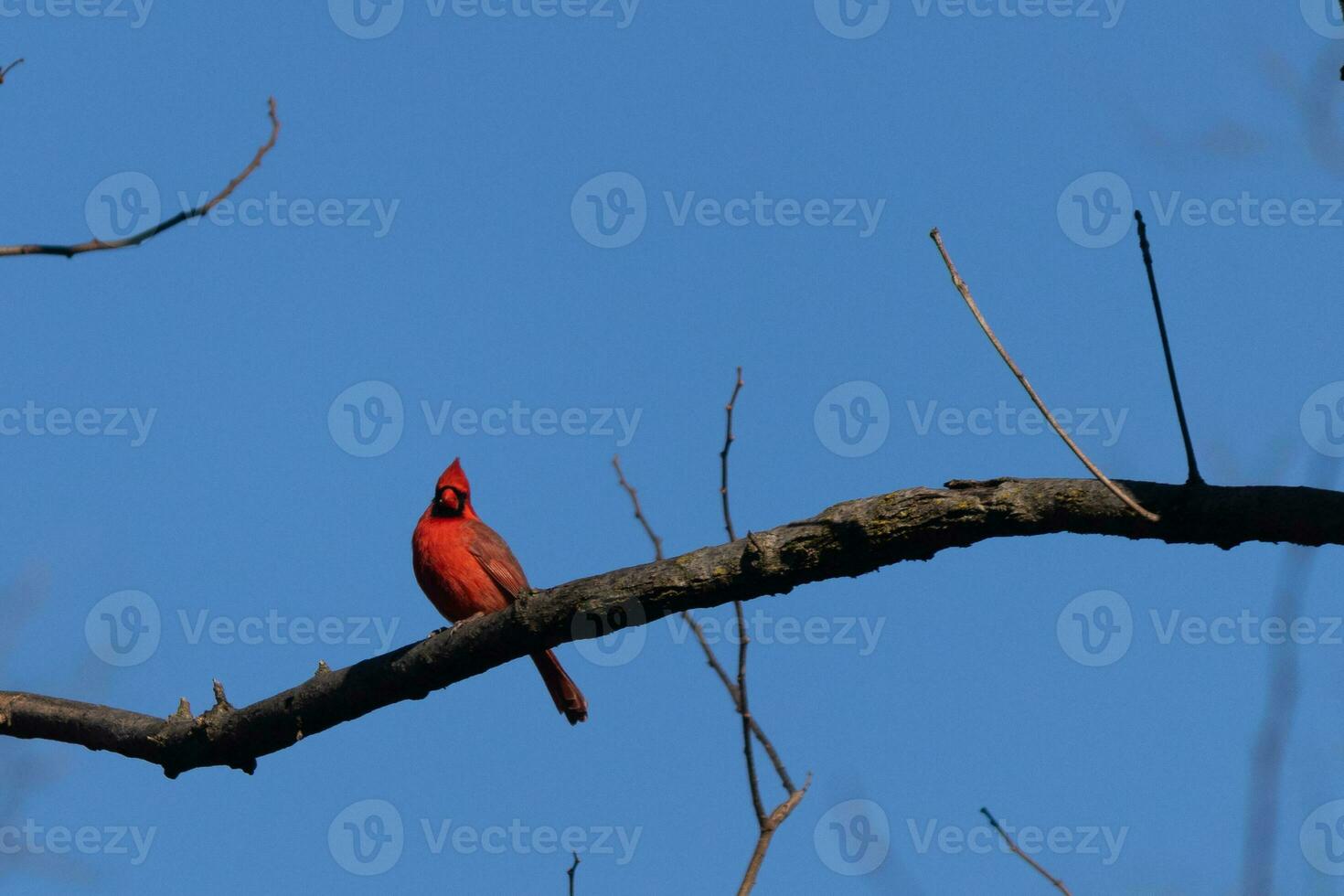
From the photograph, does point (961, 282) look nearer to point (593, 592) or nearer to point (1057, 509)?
point (1057, 509)

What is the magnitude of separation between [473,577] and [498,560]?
18 centimetres

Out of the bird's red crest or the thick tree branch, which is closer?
the thick tree branch

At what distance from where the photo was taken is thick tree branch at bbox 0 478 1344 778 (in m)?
4.02

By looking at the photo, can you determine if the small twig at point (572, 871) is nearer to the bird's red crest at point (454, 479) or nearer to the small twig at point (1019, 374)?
the small twig at point (1019, 374)

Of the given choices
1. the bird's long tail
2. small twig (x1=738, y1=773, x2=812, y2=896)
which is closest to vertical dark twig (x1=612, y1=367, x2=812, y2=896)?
small twig (x1=738, y1=773, x2=812, y2=896)

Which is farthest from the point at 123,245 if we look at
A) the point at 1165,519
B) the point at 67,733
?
the point at 67,733

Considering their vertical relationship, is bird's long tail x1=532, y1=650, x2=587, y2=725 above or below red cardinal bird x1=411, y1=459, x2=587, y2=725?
below

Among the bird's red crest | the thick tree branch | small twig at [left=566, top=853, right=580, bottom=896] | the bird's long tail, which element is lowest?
small twig at [left=566, top=853, right=580, bottom=896]

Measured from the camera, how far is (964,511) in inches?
167

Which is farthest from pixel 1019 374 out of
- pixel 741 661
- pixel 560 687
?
pixel 560 687

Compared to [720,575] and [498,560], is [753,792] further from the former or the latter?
[498,560]

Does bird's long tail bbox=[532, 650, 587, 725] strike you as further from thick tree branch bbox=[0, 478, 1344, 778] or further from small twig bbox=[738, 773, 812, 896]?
small twig bbox=[738, 773, 812, 896]

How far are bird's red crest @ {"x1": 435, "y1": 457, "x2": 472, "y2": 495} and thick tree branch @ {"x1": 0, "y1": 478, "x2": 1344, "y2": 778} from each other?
318 centimetres

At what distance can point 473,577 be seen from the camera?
7.80m
